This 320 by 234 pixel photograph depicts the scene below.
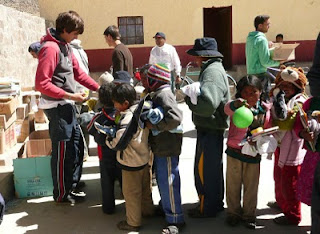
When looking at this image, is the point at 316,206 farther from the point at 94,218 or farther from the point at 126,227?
the point at 94,218

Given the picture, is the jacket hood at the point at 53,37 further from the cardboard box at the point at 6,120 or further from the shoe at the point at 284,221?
the shoe at the point at 284,221

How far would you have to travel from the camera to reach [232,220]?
3.56m

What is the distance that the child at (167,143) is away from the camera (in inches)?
128

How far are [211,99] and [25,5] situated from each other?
→ 9.80 meters

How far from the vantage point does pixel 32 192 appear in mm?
4359

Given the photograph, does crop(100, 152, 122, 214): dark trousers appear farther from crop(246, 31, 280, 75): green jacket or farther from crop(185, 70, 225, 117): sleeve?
crop(246, 31, 280, 75): green jacket

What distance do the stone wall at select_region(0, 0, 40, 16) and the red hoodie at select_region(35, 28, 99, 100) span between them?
7.38 metres

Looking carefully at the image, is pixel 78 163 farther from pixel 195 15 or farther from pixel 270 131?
pixel 195 15

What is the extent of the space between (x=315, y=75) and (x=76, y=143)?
2530 millimetres

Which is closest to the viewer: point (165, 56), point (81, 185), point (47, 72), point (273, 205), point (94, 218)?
point (47, 72)

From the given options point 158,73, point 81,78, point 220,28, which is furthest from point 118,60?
point 220,28

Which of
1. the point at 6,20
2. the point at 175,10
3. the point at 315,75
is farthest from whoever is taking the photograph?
the point at 175,10

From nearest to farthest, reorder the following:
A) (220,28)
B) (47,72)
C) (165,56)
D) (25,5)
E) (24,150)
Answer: (47,72)
(24,150)
(165,56)
(25,5)
(220,28)

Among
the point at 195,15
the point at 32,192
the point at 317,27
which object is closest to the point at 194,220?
the point at 32,192
